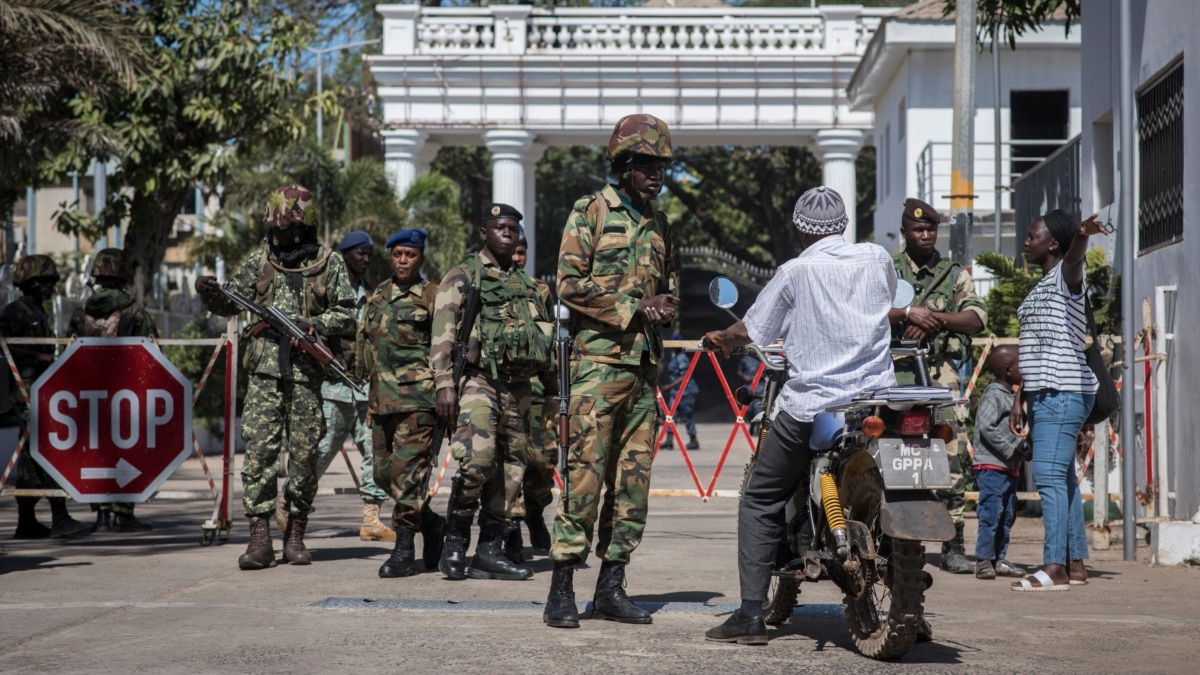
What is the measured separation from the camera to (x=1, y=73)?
13812 mm

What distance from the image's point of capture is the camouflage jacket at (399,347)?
8484 mm

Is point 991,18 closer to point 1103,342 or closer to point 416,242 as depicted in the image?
point 1103,342

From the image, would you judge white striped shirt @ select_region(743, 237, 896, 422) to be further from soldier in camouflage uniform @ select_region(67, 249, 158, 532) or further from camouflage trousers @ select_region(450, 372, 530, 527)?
soldier in camouflage uniform @ select_region(67, 249, 158, 532)

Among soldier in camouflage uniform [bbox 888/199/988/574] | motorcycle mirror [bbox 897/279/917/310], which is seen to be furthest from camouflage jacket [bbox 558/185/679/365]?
soldier in camouflage uniform [bbox 888/199/988/574]

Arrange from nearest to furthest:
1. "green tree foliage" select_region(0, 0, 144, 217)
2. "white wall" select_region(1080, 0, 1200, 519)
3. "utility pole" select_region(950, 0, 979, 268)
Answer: "white wall" select_region(1080, 0, 1200, 519)
"utility pole" select_region(950, 0, 979, 268)
"green tree foliage" select_region(0, 0, 144, 217)

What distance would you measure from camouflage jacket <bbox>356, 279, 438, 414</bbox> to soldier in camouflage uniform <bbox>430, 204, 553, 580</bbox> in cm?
44

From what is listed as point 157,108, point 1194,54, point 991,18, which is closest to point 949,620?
point 1194,54

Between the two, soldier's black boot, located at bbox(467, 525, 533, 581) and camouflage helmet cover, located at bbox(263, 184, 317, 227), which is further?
camouflage helmet cover, located at bbox(263, 184, 317, 227)

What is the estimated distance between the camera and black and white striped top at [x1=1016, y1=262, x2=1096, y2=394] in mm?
7812

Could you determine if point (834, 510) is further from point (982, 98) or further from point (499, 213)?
point (982, 98)

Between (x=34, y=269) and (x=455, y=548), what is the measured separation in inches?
189

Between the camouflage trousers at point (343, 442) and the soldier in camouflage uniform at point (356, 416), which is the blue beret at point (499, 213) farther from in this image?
the camouflage trousers at point (343, 442)

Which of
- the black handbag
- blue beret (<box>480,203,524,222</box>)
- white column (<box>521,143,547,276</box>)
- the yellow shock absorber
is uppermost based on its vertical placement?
white column (<box>521,143,547,276</box>)

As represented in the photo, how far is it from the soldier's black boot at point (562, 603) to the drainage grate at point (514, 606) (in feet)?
1.23
